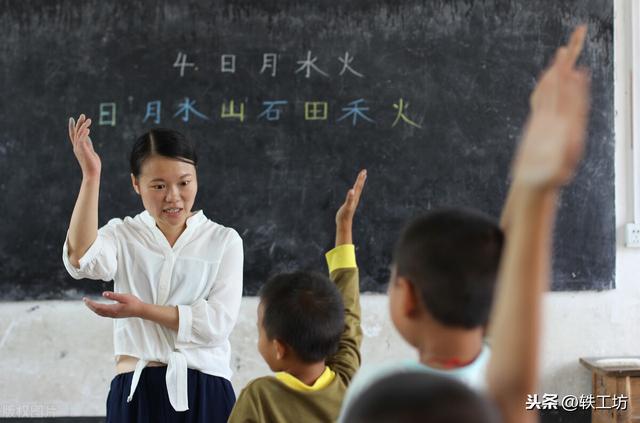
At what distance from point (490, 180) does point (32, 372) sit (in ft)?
7.70

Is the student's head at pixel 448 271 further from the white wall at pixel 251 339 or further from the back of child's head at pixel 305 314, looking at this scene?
the white wall at pixel 251 339

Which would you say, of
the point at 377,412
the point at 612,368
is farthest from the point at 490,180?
the point at 377,412

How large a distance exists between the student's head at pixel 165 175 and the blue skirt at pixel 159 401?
0.38 m

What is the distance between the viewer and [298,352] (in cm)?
149

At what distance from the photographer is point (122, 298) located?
5.66 ft

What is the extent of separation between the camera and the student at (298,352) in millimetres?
1454

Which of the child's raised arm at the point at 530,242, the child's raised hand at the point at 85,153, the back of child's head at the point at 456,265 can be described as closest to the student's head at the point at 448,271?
the back of child's head at the point at 456,265

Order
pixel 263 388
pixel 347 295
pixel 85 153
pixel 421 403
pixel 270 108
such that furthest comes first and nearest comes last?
pixel 270 108
pixel 85 153
pixel 347 295
pixel 263 388
pixel 421 403

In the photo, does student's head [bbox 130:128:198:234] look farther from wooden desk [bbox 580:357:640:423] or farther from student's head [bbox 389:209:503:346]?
wooden desk [bbox 580:357:640:423]

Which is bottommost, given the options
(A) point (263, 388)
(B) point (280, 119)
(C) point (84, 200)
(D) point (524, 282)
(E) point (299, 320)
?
(A) point (263, 388)

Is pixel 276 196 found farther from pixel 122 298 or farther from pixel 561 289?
pixel 122 298

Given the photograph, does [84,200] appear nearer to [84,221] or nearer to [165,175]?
[84,221]

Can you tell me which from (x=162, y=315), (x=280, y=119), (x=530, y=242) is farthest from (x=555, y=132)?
(x=280, y=119)

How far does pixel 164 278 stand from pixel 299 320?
562 mm
